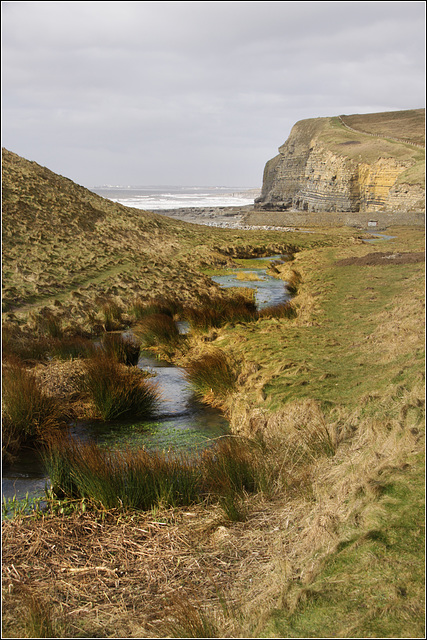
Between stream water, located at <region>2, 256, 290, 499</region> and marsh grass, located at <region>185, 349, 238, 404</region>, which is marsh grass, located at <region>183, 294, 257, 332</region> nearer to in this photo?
stream water, located at <region>2, 256, 290, 499</region>

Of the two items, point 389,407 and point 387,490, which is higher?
point 389,407

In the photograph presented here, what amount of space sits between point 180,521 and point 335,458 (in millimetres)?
1398

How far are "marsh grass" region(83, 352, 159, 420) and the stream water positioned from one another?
17 cm

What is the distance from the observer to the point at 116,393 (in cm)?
655

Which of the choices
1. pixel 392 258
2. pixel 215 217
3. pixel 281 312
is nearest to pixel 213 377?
pixel 392 258

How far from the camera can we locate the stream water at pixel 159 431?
5.10 metres

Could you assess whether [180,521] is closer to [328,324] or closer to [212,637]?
[212,637]

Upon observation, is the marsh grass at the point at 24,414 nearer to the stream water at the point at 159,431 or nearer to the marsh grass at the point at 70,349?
the stream water at the point at 159,431

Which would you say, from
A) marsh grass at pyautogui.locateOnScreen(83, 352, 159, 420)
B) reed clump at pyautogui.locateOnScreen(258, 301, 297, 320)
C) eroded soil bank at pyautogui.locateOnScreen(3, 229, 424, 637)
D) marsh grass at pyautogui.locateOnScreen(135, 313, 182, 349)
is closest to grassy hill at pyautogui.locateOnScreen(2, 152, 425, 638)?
eroded soil bank at pyautogui.locateOnScreen(3, 229, 424, 637)

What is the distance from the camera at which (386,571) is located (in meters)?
2.68

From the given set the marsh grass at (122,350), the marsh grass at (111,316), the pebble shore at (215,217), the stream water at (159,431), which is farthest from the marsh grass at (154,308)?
the pebble shore at (215,217)

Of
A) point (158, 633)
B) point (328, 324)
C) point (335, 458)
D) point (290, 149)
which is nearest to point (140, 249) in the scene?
point (328, 324)

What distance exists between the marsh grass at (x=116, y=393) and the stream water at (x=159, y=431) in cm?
17

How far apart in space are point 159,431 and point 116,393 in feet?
2.57
